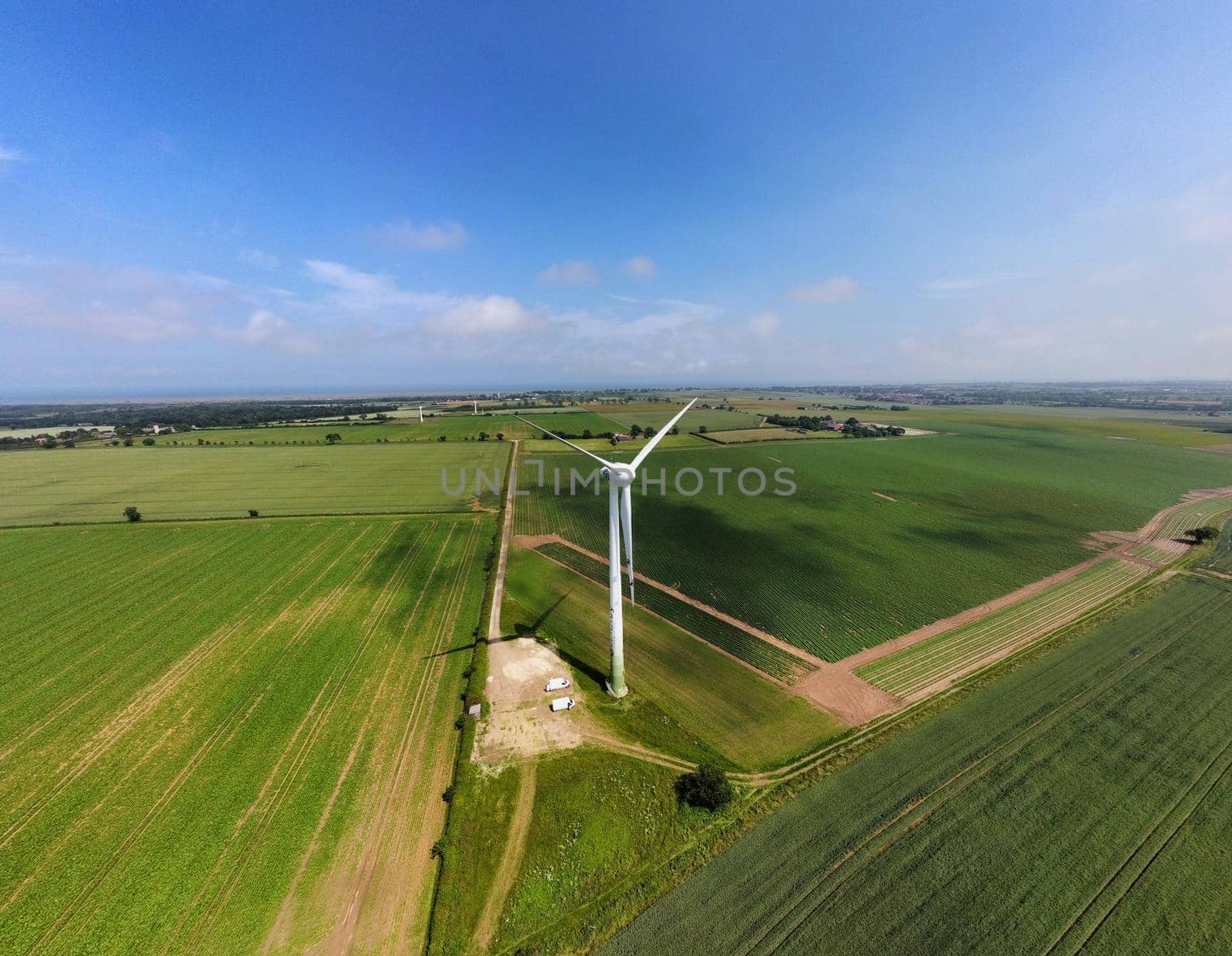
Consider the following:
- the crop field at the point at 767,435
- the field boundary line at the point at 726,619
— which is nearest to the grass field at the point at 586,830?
the field boundary line at the point at 726,619

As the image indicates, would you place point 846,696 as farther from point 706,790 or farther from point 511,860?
point 511,860

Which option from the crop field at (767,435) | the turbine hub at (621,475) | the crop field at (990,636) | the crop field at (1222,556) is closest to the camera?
the turbine hub at (621,475)

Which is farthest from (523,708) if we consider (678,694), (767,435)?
(767,435)

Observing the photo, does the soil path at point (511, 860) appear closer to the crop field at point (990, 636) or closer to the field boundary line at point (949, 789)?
the field boundary line at point (949, 789)

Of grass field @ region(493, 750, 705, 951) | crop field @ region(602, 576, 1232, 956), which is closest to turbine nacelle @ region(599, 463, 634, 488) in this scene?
grass field @ region(493, 750, 705, 951)

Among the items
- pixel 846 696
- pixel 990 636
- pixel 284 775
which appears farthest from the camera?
pixel 990 636

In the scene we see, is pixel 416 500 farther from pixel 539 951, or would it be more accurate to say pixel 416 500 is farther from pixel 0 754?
pixel 539 951
